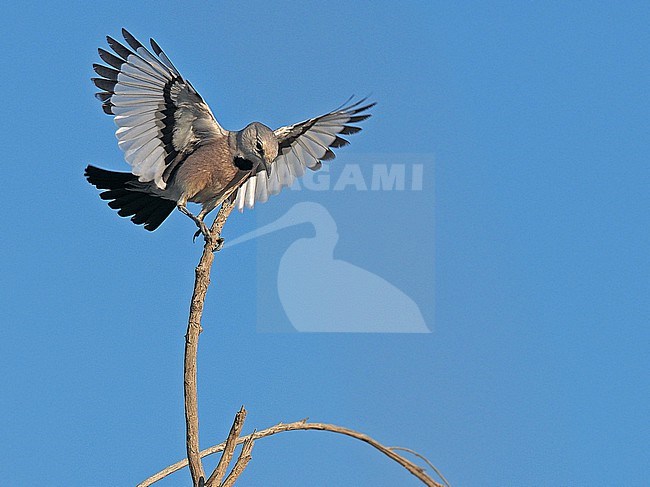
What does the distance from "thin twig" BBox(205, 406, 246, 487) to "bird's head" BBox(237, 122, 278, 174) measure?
162cm

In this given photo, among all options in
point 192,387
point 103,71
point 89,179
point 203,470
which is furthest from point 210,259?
point 89,179

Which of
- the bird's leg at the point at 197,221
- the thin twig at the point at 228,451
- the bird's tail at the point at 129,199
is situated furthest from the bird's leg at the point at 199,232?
the thin twig at the point at 228,451

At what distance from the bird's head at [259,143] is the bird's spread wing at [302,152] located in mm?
433

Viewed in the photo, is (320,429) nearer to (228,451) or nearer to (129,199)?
(228,451)

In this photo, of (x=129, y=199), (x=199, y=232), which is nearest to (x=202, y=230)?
(x=199, y=232)

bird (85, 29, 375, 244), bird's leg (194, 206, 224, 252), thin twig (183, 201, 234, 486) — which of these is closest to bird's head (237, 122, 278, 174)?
bird (85, 29, 375, 244)

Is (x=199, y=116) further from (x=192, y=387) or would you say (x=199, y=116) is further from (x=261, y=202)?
(x=192, y=387)

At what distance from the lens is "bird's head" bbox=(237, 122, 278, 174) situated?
4.71 m

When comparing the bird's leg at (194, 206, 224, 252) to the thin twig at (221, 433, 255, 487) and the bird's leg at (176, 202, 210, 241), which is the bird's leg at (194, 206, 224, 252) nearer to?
the bird's leg at (176, 202, 210, 241)

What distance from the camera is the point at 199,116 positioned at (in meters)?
4.87

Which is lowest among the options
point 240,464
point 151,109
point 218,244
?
point 240,464

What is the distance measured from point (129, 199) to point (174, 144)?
0.55 metres

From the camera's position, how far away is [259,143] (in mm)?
4719

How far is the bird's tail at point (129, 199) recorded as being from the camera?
520 cm
